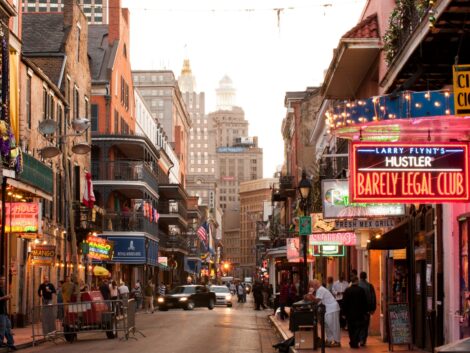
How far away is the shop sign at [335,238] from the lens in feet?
103

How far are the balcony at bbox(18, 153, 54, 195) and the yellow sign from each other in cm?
1924

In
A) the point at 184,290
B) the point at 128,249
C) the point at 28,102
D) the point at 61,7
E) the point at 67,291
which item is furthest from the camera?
the point at 61,7

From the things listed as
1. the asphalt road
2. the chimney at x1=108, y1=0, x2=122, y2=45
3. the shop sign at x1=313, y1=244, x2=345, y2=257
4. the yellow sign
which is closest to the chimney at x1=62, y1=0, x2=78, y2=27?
the chimney at x1=108, y1=0, x2=122, y2=45

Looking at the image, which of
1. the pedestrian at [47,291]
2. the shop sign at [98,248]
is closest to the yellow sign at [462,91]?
the pedestrian at [47,291]

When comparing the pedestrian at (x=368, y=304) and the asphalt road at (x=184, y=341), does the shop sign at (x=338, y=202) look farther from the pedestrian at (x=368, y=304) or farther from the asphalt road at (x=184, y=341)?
the asphalt road at (x=184, y=341)

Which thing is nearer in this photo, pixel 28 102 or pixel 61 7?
pixel 28 102

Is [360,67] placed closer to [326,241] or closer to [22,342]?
[326,241]

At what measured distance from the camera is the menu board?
2105cm

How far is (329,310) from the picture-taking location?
76.0ft

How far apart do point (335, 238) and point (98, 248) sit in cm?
1904

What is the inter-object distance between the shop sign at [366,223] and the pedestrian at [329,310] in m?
2.37

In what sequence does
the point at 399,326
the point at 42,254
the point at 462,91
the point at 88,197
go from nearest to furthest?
1. the point at 462,91
2. the point at 399,326
3. the point at 42,254
4. the point at 88,197

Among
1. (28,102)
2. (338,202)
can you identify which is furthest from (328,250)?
(28,102)

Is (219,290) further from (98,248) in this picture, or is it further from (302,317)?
(302,317)
